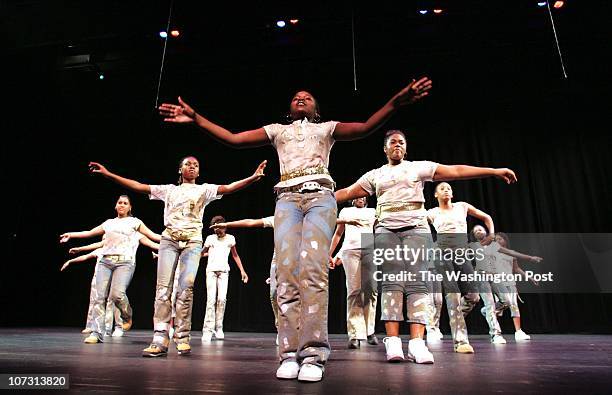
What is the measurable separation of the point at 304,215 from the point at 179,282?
1807 mm

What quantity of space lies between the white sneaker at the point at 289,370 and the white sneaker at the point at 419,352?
109cm

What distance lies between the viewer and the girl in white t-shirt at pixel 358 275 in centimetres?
487

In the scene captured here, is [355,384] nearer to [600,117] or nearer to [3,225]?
[600,117]

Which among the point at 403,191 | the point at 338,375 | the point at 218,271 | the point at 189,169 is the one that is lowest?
the point at 338,375

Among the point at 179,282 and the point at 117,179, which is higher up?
the point at 117,179

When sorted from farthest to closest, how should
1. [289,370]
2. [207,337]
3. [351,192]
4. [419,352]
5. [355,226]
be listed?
[207,337] → [355,226] → [351,192] → [419,352] → [289,370]

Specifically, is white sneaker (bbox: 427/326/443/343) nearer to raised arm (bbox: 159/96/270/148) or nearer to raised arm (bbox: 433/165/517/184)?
raised arm (bbox: 433/165/517/184)

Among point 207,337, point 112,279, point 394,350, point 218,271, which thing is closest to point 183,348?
point 394,350

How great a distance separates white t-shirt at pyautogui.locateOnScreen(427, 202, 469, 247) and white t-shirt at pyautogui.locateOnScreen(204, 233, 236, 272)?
3550 millimetres

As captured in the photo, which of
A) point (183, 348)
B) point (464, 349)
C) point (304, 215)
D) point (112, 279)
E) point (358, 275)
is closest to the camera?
point (304, 215)

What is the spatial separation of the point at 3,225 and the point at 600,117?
11.9 meters

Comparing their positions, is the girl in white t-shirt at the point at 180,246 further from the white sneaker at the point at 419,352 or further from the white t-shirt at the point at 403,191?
the white sneaker at the point at 419,352

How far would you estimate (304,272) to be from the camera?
92.6 inches

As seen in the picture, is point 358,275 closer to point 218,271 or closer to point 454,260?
point 454,260
